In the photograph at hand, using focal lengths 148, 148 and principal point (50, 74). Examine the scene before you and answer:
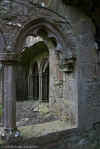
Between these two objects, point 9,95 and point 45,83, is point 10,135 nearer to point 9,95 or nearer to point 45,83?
point 9,95

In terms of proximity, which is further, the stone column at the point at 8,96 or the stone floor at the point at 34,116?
the stone floor at the point at 34,116

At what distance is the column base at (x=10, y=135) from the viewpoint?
218cm

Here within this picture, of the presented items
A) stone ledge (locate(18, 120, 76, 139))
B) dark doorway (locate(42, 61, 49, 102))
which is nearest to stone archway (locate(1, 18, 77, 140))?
stone ledge (locate(18, 120, 76, 139))

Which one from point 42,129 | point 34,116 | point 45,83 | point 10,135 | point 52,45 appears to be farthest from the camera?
point 45,83

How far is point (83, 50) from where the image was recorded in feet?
9.19

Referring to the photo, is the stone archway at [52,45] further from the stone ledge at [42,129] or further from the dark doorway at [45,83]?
the dark doorway at [45,83]

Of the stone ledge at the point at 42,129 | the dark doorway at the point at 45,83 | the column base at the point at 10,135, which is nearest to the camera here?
the column base at the point at 10,135

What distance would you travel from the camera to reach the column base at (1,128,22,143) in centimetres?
218

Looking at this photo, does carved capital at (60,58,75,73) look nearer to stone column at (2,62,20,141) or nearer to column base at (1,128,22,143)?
stone column at (2,62,20,141)

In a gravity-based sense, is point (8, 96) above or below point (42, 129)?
above

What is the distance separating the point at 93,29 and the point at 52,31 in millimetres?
879

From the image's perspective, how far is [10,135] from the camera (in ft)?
7.22

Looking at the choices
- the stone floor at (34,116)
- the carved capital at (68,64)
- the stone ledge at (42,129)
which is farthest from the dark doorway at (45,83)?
the carved capital at (68,64)

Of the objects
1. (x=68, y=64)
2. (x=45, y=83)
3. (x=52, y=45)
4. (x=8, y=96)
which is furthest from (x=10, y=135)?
(x=45, y=83)
